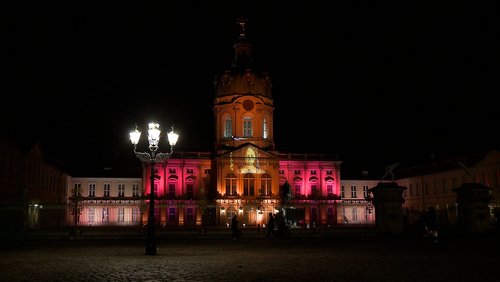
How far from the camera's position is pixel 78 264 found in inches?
751

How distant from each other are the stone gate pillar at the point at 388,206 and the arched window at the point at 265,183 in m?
47.2

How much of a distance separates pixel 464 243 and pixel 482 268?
35.5 ft

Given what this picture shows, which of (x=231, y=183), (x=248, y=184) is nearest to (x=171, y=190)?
(x=231, y=183)

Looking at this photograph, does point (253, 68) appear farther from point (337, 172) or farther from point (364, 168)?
point (364, 168)

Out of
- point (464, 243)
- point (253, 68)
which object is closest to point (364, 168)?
point (253, 68)

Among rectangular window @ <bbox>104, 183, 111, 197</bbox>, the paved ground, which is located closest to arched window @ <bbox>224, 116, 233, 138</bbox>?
rectangular window @ <bbox>104, 183, 111, 197</bbox>

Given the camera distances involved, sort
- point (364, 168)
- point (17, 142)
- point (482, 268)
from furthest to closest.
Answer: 1. point (364, 168)
2. point (17, 142)
3. point (482, 268)

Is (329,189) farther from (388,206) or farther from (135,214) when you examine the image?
(388,206)

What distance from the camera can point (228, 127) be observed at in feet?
269

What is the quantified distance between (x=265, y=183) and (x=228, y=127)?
997 cm

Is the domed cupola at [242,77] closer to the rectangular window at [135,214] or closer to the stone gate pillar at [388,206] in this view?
the rectangular window at [135,214]

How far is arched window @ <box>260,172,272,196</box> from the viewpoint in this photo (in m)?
78.8

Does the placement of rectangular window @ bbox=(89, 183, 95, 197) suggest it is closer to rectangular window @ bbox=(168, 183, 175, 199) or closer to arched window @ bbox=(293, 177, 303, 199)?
rectangular window @ bbox=(168, 183, 175, 199)

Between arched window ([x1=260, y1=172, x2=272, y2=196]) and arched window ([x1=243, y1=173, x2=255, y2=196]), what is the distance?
50.0 inches
